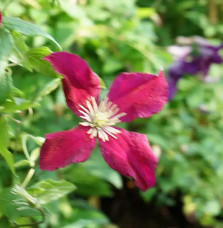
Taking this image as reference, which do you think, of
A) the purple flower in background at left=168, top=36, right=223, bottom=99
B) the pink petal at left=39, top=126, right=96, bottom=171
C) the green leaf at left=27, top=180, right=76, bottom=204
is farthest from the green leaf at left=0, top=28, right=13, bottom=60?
the purple flower in background at left=168, top=36, right=223, bottom=99

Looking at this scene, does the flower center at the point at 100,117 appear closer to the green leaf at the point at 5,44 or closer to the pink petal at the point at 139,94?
the pink petal at the point at 139,94

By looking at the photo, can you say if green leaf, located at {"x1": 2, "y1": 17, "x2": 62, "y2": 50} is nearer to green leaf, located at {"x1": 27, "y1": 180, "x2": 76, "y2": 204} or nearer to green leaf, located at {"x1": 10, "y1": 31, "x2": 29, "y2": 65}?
green leaf, located at {"x1": 10, "y1": 31, "x2": 29, "y2": 65}

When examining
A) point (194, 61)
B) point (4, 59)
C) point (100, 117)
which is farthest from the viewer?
point (194, 61)

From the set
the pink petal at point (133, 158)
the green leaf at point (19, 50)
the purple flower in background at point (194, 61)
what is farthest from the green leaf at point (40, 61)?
the purple flower in background at point (194, 61)

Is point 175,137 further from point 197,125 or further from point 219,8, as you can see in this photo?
point 219,8

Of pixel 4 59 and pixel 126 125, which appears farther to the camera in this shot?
pixel 126 125

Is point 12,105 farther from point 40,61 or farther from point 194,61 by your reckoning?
point 194,61

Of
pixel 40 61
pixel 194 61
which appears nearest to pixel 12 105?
pixel 40 61
